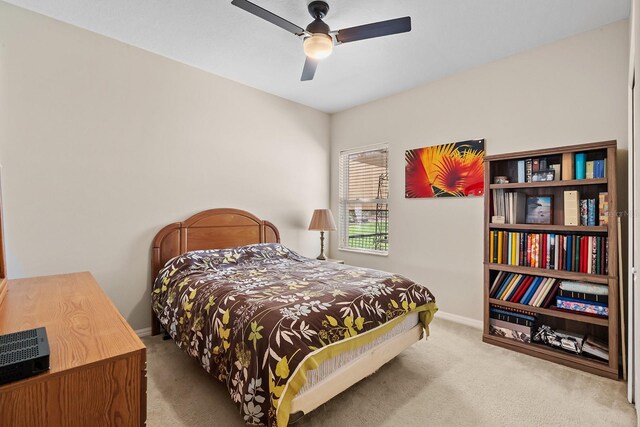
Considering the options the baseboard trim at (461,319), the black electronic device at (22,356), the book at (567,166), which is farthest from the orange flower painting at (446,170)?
the black electronic device at (22,356)

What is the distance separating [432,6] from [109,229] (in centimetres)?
315

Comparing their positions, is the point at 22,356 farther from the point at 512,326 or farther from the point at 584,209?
the point at 584,209

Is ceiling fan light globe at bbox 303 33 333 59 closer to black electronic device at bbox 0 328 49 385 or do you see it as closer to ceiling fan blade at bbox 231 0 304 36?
ceiling fan blade at bbox 231 0 304 36

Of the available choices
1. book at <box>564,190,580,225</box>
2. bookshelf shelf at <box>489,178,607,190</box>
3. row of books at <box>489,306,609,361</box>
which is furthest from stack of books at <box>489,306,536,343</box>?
bookshelf shelf at <box>489,178,607,190</box>

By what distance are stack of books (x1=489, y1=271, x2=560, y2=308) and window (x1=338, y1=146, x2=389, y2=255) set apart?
1.40m

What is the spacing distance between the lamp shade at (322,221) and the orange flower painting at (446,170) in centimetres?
104

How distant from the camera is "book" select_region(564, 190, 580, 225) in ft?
7.80

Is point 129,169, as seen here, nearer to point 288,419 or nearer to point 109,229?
point 109,229

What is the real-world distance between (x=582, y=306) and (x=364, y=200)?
253 centimetres

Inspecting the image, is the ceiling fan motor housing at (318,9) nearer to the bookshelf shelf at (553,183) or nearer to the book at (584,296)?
the bookshelf shelf at (553,183)

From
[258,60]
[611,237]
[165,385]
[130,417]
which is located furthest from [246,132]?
[611,237]

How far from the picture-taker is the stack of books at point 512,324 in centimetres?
261

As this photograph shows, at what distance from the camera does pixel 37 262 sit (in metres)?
2.35

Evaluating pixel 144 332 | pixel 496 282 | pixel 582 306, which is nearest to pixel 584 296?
pixel 582 306
